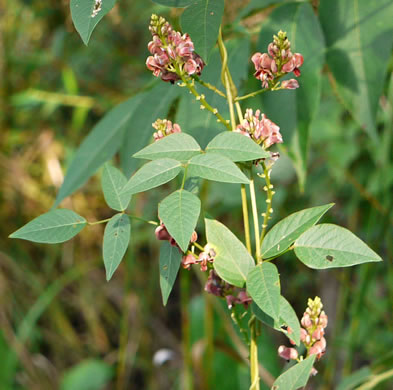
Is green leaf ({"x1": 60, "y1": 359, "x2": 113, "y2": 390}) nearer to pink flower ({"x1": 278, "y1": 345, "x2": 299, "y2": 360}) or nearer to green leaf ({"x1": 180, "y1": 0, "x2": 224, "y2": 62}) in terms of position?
pink flower ({"x1": 278, "y1": 345, "x2": 299, "y2": 360})

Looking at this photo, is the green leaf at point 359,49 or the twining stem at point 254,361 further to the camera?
the green leaf at point 359,49

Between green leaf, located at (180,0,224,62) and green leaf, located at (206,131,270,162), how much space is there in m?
0.09

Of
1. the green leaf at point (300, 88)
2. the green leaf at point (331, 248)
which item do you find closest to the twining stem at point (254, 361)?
the green leaf at point (331, 248)

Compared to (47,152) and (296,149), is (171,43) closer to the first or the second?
(296,149)

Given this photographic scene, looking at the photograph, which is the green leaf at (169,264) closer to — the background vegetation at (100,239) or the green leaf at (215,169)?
the green leaf at (215,169)

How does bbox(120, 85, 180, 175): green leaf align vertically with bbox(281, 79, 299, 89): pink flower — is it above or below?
below

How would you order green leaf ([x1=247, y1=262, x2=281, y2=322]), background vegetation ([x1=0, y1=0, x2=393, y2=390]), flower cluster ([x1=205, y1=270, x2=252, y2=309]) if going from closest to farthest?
green leaf ([x1=247, y1=262, x2=281, y2=322]) → flower cluster ([x1=205, y1=270, x2=252, y2=309]) → background vegetation ([x1=0, y1=0, x2=393, y2=390])

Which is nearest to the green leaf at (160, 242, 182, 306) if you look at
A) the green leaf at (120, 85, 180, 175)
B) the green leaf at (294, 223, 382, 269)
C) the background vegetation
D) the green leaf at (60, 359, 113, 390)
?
the green leaf at (294, 223, 382, 269)

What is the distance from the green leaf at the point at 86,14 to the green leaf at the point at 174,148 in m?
0.11

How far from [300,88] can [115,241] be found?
0.47 m

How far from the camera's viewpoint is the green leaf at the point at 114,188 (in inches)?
21.9

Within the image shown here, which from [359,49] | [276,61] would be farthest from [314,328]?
[359,49]

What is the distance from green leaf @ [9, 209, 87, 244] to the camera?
19.7 inches

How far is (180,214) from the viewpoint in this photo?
447 millimetres
